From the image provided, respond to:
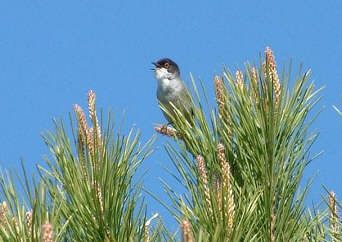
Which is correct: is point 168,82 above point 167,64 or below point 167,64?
below

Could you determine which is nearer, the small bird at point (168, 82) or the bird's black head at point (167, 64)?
the small bird at point (168, 82)

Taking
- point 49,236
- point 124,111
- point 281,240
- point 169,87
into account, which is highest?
point 169,87

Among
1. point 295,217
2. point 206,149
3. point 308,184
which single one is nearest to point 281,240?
point 295,217

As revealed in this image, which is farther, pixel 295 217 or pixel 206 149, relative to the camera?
pixel 206 149

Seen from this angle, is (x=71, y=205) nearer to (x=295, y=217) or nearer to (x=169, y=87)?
(x=295, y=217)

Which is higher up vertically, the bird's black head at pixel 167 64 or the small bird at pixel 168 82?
the bird's black head at pixel 167 64

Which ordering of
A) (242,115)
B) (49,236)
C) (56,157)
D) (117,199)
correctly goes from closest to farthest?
(49,236) < (117,199) < (56,157) < (242,115)

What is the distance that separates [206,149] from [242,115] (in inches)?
7.9

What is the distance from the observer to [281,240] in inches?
108

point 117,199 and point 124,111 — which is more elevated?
point 124,111

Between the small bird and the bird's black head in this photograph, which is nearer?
the small bird

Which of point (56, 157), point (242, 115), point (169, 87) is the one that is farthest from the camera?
point (169, 87)

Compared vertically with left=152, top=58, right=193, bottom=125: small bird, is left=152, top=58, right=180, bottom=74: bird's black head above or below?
above

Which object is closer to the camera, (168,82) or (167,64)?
(168,82)
